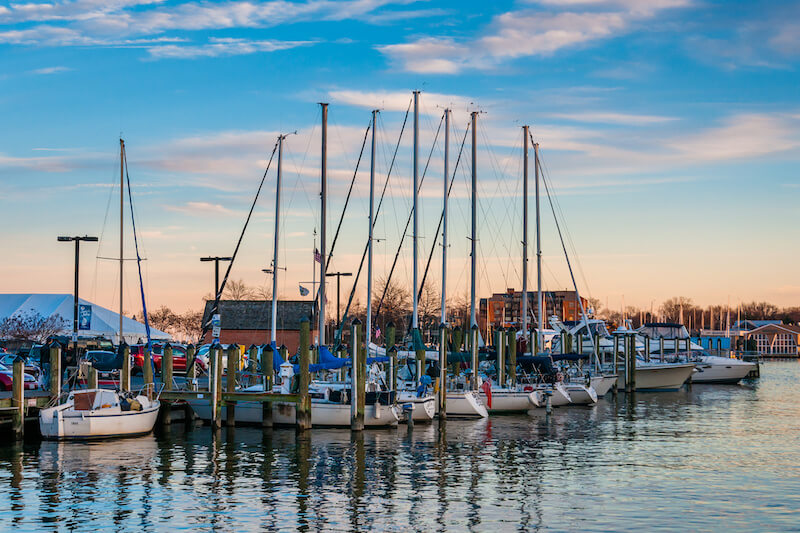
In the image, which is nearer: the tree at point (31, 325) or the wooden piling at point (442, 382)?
the wooden piling at point (442, 382)

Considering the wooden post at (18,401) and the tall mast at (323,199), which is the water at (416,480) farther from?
the tall mast at (323,199)

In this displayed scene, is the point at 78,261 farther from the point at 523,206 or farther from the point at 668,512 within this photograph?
the point at 668,512

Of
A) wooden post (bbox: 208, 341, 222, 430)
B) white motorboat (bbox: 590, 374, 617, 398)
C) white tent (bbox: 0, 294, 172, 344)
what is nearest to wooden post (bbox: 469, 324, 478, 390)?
white motorboat (bbox: 590, 374, 617, 398)

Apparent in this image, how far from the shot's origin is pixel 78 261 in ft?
182

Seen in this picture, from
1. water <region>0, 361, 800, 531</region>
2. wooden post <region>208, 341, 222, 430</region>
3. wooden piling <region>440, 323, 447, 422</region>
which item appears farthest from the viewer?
wooden piling <region>440, 323, 447, 422</region>

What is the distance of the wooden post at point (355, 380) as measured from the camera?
1521 inches

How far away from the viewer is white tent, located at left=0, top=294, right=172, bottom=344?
84.2 m

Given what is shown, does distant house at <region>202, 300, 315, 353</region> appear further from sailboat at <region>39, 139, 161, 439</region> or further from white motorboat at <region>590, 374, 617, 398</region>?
sailboat at <region>39, 139, 161, 439</region>

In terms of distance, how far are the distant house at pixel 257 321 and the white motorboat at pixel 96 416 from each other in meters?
57.2

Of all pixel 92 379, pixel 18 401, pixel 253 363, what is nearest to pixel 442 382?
pixel 253 363

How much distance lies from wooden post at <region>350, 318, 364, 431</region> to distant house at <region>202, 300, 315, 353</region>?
185 ft

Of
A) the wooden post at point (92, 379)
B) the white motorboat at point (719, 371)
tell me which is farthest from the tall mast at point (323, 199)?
the white motorboat at point (719, 371)

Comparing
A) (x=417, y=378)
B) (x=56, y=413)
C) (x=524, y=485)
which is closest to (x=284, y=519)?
(x=524, y=485)

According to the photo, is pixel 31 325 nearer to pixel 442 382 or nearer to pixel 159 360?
pixel 159 360
